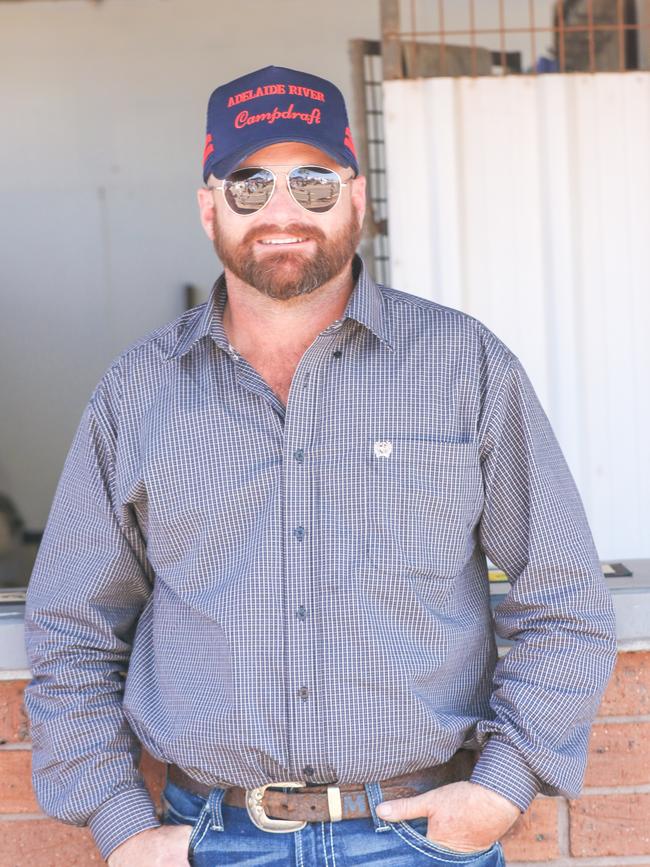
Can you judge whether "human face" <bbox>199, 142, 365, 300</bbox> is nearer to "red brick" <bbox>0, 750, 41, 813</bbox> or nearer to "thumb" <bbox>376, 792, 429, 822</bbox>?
"thumb" <bbox>376, 792, 429, 822</bbox>

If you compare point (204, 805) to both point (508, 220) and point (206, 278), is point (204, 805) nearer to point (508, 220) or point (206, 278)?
point (508, 220)

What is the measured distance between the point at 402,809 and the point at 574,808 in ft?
1.98

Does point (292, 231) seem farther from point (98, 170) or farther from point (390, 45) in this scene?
point (98, 170)

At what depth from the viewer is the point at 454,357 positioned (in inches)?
78.0

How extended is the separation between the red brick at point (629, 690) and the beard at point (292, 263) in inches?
38.7

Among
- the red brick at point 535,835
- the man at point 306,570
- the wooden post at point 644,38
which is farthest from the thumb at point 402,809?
the wooden post at point 644,38

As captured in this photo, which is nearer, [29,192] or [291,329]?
[291,329]

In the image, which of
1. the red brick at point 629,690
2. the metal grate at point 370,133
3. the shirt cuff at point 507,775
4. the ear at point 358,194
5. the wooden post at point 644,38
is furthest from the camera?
the metal grate at point 370,133

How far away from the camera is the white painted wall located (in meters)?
5.74

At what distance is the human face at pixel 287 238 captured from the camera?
78.7 inches

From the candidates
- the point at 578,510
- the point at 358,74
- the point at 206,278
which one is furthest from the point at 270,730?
the point at 206,278

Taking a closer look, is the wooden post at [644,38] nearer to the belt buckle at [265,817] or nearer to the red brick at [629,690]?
the red brick at [629,690]

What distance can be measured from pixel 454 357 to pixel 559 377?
4.17ft

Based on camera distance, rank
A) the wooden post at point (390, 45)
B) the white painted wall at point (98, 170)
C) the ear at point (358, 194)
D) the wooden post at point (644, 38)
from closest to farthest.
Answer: the ear at point (358, 194)
the wooden post at point (390, 45)
the wooden post at point (644, 38)
the white painted wall at point (98, 170)
